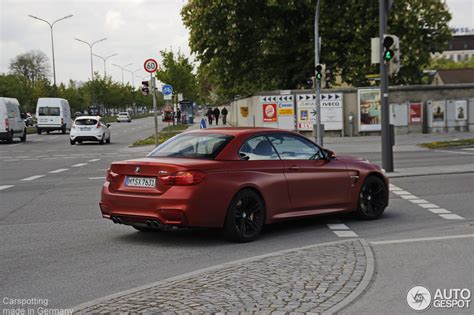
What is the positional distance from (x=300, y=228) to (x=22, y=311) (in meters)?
4.82

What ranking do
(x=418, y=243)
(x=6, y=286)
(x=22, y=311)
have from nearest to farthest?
(x=22, y=311) → (x=6, y=286) → (x=418, y=243)

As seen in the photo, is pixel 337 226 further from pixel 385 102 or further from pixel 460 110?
pixel 460 110

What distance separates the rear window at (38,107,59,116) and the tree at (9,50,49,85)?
7175 centimetres

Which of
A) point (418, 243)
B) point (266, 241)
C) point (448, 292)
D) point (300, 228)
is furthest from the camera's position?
point (300, 228)

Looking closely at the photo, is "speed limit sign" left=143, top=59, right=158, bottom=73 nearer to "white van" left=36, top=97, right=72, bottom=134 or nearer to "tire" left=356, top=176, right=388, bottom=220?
"tire" left=356, top=176, right=388, bottom=220

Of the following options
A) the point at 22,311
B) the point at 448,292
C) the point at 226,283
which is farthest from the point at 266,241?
the point at 22,311

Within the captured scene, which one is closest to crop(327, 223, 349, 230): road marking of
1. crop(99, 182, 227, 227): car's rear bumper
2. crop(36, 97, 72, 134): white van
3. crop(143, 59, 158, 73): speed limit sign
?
crop(99, 182, 227, 227): car's rear bumper

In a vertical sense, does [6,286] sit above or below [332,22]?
below

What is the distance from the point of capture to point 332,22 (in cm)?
3881

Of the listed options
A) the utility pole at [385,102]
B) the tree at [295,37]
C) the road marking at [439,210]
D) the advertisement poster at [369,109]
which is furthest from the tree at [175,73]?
the road marking at [439,210]

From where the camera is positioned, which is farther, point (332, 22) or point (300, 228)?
point (332, 22)

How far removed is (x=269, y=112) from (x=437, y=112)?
885 cm

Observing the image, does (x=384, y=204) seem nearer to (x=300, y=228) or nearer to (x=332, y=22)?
(x=300, y=228)

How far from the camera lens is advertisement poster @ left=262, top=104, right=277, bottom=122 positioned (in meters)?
36.7
